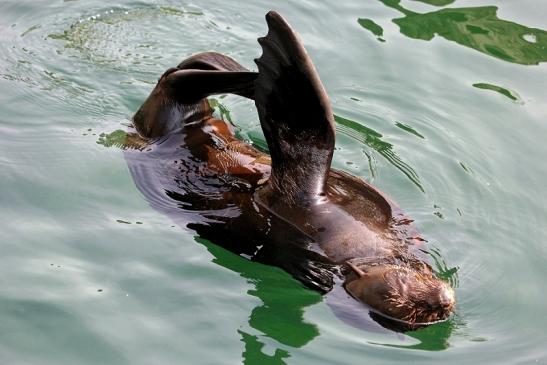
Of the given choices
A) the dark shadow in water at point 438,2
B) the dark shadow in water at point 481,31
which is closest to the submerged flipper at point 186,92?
the dark shadow in water at point 481,31

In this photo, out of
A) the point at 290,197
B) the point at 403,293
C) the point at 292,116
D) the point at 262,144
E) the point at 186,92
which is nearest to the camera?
the point at 403,293

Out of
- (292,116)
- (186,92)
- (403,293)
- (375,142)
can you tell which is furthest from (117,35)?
(403,293)

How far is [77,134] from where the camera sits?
23.2 feet

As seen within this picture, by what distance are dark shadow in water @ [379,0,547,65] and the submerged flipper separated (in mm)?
3233

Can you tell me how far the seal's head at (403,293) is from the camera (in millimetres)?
5117

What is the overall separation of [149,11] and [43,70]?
4.49ft

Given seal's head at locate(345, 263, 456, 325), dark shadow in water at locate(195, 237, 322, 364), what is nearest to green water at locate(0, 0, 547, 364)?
dark shadow in water at locate(195, 237, 322, 364)

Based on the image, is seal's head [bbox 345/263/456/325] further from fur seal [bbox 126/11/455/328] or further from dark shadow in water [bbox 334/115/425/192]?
dark shadow in water [bbox 334/115/425/192]

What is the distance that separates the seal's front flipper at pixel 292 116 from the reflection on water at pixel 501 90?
10.3 feet

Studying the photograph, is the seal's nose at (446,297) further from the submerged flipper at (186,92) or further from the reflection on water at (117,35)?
the reflection on water at (117,35)

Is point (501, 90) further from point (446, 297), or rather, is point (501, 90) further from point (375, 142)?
point (446, 297)

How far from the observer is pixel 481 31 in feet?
29.7

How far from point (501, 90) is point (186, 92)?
3316 millimetres

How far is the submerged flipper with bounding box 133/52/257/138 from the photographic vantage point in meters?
5.89
